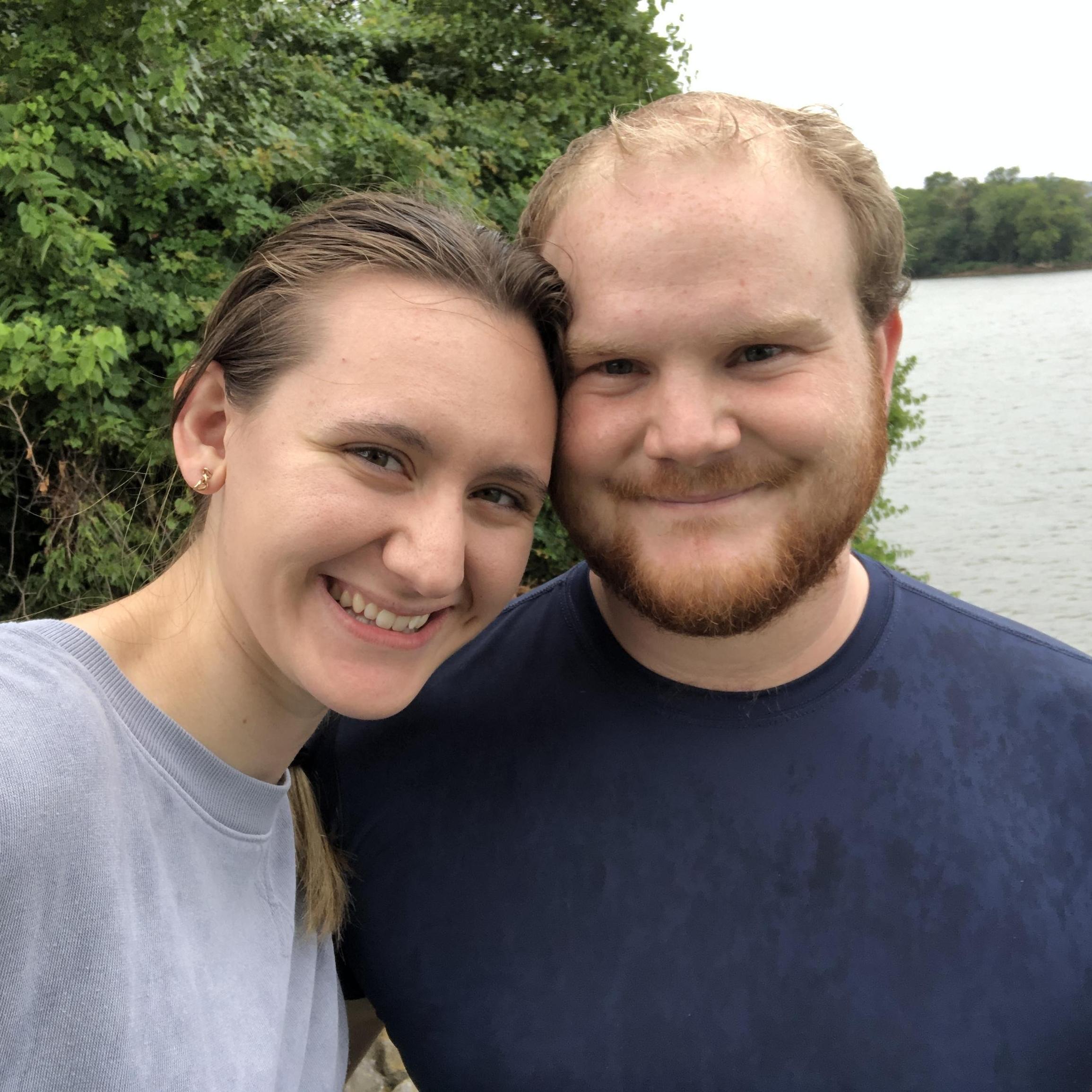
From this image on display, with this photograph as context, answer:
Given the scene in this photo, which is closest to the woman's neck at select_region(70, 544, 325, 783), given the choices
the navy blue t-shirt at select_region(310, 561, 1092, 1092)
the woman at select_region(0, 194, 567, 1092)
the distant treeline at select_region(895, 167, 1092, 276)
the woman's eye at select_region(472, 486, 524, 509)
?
the woman at select_region(0, 194, 567, 1092)

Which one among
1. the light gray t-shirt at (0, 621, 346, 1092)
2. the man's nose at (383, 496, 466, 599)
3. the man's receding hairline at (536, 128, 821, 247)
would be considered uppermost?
the man's receding hairline at (536, 128, 821, 247)

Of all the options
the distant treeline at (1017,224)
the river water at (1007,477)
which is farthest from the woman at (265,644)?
the distant treeline at (1017,224)

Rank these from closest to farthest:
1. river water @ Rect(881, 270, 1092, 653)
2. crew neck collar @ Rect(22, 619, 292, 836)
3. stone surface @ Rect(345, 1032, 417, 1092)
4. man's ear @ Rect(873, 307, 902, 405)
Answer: crew neck collar @ Rect(22, 619, 292, 836) < man's ear @ Rect(873, 307, 902, 405) < stone surface @ Rect(345, 1032, 417, 1092) < river water @ Rect(881, 270, 1092, 653)

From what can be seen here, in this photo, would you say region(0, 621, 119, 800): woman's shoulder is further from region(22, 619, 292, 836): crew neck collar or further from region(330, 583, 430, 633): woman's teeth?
region(330, 583, 430, 633): woman's teeth

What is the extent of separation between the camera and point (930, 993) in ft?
5.23

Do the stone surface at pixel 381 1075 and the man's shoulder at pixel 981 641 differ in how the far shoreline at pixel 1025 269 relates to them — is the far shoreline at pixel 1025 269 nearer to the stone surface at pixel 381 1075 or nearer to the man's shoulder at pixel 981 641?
the stone surface at pixel 381 1075

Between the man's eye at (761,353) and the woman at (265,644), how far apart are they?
32 centimetres

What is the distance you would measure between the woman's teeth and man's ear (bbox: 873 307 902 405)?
97cm

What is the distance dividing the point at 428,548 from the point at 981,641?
1.00 meters

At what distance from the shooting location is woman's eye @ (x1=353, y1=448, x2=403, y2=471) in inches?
59.7

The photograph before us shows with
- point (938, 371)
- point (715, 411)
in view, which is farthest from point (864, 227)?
point (938, 371)

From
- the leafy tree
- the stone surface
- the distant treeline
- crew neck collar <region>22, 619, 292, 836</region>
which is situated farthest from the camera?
the distant treeline

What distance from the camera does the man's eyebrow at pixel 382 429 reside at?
4.88ft

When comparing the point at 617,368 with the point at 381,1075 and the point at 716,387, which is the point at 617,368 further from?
the point at 381,1075
